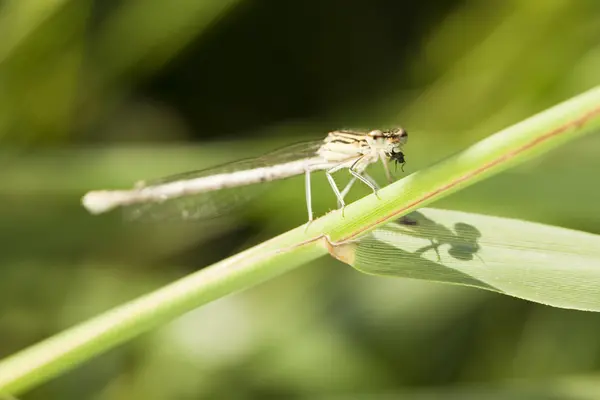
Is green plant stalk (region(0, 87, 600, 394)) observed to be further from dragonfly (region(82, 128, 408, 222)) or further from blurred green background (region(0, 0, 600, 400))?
blurred green background (region(0, 0, 600, 400))

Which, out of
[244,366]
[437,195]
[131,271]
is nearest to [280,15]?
[131,271]

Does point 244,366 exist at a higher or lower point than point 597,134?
lower

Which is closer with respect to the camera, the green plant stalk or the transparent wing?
the green plant stalk

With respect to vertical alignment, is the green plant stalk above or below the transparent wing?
below

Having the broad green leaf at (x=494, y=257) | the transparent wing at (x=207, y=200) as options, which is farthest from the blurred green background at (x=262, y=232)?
the broad green leaf at (x=494, y=257)

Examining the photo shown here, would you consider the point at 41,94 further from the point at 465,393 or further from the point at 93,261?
the point at 465,393

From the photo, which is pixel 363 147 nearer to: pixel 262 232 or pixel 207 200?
pixel 207 200

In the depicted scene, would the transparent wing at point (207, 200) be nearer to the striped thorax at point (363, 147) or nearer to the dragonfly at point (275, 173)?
the dragonfly at point (275, 173)

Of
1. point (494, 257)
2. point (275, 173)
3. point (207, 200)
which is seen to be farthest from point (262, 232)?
point (494, 257)

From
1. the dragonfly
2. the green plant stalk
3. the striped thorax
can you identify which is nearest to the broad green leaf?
the green plant stalk
